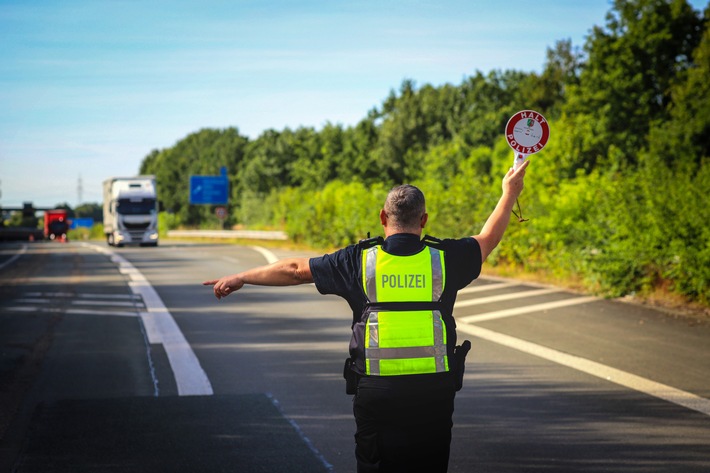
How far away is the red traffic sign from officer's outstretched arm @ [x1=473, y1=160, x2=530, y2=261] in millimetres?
169

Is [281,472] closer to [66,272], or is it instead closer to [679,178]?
[679,178]

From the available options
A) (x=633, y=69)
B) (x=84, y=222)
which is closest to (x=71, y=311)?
(x=633, y=69)

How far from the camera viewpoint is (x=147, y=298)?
62.4ft

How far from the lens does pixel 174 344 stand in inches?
480

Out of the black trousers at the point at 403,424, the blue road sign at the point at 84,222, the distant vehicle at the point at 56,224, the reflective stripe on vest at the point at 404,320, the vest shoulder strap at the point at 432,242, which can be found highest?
the vest shoulder strap at the point at 432,242

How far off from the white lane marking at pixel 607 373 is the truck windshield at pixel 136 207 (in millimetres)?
38318

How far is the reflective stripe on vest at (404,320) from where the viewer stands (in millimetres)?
4020

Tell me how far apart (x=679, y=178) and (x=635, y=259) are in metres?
1.70

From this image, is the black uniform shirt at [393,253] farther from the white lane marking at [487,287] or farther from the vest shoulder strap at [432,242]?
the white lane marking at [487,287]

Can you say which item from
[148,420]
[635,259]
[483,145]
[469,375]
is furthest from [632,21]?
[148,420]

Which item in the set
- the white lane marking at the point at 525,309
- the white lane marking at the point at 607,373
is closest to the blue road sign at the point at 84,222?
the white lane marking at the point at 525,309

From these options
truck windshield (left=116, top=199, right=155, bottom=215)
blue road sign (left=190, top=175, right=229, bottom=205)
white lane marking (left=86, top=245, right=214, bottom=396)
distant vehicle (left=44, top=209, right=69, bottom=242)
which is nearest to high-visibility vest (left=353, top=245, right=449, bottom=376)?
white lane marking (left=86, top=245, right=214, bottom=396)

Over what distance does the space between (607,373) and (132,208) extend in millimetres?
42282

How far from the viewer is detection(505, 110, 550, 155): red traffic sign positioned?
459cm
